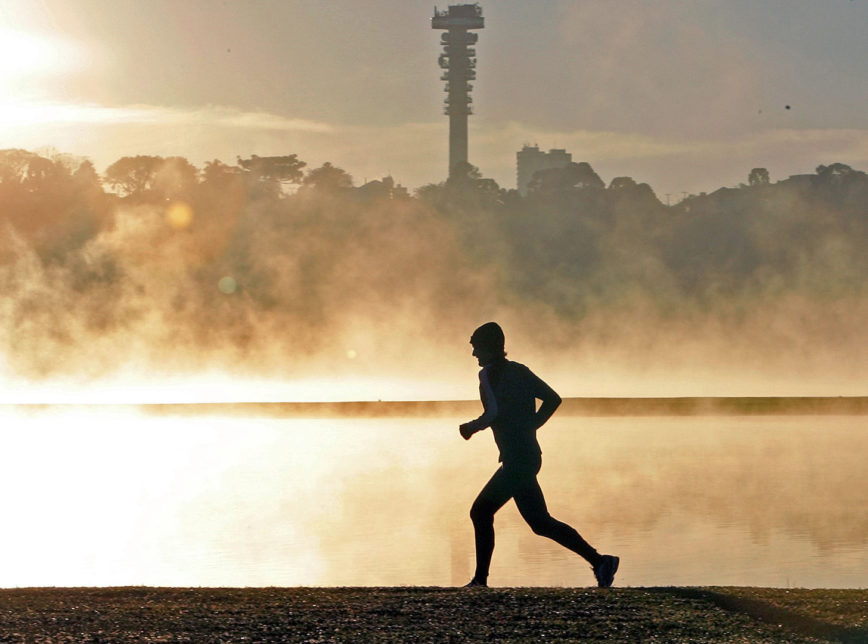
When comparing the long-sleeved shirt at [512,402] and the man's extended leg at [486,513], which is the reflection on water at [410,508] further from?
the long-sleeved shirt at [512,402]

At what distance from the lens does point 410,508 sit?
21.6 meters

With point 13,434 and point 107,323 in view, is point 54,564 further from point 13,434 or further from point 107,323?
point 107,323

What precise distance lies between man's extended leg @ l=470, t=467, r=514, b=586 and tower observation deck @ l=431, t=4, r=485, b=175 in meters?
165

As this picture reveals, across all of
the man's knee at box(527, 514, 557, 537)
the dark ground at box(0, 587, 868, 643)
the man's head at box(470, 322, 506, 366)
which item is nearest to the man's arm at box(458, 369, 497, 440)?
the man's head at box(470, 322, 506, 366)

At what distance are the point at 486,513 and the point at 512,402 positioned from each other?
0.87 metres

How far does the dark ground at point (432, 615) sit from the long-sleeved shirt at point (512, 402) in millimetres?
1246

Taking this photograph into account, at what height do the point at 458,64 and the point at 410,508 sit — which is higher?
the point at 458,64

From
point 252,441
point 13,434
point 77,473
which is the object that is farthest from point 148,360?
point 77,473

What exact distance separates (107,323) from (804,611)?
76943mm

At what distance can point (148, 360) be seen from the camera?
81625 mm

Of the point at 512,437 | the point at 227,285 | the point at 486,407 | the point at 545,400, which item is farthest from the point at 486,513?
the point at 227,285

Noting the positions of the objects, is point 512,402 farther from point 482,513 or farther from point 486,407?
point 482,513

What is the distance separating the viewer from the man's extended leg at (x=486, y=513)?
35.2 ft

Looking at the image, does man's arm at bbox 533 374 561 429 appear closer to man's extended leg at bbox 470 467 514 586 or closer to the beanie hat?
the beanie hat
